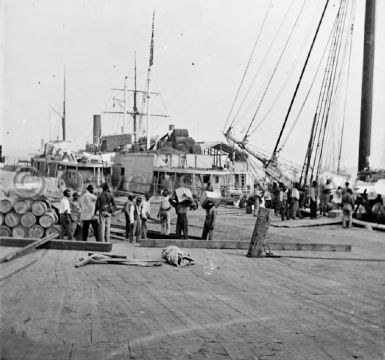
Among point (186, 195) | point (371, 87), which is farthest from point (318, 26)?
point (186, 195)

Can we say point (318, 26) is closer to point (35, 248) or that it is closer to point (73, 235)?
point (73, 235)

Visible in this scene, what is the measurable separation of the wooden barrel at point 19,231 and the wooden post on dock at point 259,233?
20.8 feet

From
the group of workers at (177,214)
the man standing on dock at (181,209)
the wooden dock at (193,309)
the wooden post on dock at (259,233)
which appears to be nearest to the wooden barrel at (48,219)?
the group of workers at (177,214)

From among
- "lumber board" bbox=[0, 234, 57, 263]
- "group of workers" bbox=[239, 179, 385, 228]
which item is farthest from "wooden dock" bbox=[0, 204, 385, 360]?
"group of workers" bbox=[239, 179, 385, 228]

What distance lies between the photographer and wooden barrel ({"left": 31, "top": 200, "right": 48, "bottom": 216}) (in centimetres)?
1369

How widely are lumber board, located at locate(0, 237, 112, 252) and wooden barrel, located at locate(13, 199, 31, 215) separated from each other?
3601mm

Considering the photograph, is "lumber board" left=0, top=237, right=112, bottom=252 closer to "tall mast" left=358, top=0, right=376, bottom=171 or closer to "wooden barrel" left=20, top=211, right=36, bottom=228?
"wooden barrel" left=20, top=211, right=36, bottom=228

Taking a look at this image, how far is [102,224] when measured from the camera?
39.5 feet

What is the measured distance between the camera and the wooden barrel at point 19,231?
1346 centimetres

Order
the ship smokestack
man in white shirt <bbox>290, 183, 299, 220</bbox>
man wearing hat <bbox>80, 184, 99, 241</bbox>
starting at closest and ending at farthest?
man wearing hat <bbox>80, 184, 99, 241</bbox>, man in white shirt <bbox>290, 183, 299, 220</bbox>, the ship smokestack

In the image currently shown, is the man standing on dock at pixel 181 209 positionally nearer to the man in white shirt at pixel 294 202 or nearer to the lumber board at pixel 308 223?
the lumber board at pixel 308 223

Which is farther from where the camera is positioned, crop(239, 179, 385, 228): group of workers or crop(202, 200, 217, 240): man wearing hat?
crop(239, 179, 385, 228): group of workers

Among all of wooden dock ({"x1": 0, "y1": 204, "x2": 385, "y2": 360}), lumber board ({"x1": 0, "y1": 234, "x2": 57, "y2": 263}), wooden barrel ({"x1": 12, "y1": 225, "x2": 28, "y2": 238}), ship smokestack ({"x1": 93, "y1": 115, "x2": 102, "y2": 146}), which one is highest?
ship smokestack ({"x1": 93, "y1": 115, "x2": 102, "y2": 146})

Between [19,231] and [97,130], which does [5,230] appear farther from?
[97,130]
